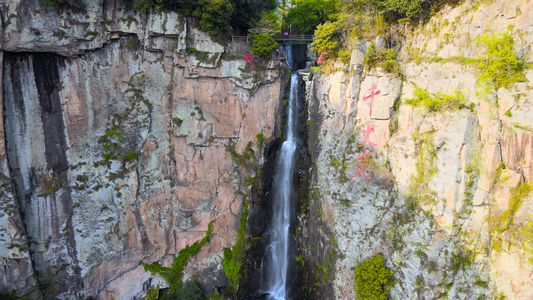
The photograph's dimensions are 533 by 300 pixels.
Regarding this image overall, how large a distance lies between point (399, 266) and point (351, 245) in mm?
2018

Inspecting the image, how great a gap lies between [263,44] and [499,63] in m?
9.49

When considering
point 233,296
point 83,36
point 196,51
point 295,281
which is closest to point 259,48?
point 196,51

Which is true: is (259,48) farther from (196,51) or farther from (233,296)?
(233,296)

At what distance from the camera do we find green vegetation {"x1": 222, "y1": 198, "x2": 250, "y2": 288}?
52.1ft

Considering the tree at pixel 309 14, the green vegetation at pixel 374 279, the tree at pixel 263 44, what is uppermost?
the tree at pixel 309 14

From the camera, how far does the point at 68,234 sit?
13977 millimetres

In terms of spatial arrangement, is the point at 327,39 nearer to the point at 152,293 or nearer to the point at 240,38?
the point at 240,38

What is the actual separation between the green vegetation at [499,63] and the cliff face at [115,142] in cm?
871

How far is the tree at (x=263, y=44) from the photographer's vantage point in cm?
1434

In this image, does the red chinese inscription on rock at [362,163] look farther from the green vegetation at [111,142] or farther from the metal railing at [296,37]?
→ the green vegetation at [111,142]

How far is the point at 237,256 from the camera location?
15.9 metres

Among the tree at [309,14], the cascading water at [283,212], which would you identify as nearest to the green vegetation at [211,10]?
the tree at [309,14]

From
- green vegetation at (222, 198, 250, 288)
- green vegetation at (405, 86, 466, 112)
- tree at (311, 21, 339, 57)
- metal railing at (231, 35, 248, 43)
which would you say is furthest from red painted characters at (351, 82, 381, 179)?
metal railing at (231, 35, 248, 43)

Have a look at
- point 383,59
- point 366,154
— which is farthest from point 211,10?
point 366,154
